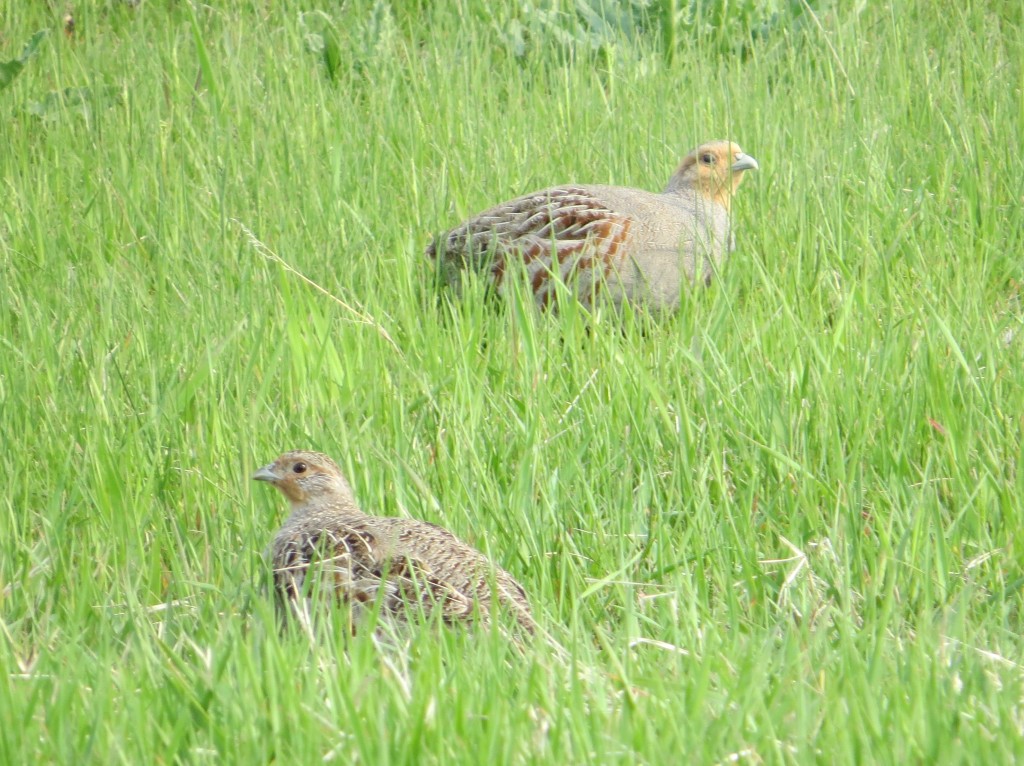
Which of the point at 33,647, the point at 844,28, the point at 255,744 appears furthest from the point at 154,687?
the point at 844,28

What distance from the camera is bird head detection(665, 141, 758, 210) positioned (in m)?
5.88

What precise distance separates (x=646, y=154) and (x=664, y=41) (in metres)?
1.42

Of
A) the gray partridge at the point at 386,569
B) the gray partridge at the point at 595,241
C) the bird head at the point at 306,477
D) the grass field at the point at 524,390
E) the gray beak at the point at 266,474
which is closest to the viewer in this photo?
the grass field at the point at 524,390

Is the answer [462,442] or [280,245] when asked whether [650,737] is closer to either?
[462,442]

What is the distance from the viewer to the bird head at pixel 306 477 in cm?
361

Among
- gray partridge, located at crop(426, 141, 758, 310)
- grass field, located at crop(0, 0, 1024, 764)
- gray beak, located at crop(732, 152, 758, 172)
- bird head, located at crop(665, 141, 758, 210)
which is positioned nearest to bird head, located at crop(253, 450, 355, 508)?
grass field, located at crop(0, 0, 1024, 764)

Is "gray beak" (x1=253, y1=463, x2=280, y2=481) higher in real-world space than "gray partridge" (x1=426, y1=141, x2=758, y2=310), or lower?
lower

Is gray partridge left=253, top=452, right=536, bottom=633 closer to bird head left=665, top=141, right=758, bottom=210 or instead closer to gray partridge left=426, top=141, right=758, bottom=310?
gray partridge left=426, top=141, right=758, bottom=310

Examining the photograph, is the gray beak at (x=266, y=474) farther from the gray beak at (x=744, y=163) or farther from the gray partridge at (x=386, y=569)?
the gray beak at (x=744, y=163)

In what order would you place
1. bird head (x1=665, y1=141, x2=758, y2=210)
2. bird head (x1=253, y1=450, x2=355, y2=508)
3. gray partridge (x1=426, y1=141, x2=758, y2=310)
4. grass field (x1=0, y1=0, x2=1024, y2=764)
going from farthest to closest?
bird head (x1=665, y1=141, x2=758, y2=210) → gray partridge (x1=426, y1=141, x2=758, y2=310) → bird head (x1=253, y1=450, x2=355, y2=508) → grass field (x1=0, y1=0, x2=1024, y2=764)

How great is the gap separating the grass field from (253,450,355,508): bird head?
12cm

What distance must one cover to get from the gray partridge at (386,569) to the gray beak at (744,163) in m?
2.95

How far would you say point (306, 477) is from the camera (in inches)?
144

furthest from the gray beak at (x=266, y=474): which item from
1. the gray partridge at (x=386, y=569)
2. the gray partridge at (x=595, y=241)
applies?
the gray partridge at (x=595, y=241)
